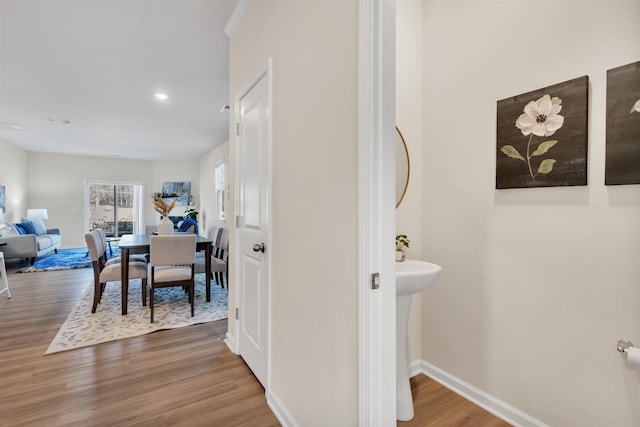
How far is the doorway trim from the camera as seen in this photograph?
3.53 feet

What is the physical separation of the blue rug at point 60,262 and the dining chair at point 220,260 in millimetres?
3058

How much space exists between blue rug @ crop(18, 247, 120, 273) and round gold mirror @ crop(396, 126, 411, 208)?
6320 mm

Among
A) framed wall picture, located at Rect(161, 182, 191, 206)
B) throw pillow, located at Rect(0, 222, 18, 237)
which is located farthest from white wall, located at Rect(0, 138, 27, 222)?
framed wall picture, located at Rect(161, 182, 191, 206)

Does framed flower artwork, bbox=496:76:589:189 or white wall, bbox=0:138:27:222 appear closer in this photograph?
framed flower artwork, bbox=496:76:589:189

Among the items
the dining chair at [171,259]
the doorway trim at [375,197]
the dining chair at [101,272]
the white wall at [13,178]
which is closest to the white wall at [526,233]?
the doorway trim at [375,197]

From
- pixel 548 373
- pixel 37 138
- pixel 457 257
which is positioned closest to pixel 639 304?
pixel 548 373

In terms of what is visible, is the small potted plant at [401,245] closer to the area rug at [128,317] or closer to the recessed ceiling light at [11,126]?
the area rug at [128,317]

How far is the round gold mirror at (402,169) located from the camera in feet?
6.70

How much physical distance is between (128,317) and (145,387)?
1.50 m

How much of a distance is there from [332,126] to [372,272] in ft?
2.05

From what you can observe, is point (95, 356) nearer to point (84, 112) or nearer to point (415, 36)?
point (415, 36)

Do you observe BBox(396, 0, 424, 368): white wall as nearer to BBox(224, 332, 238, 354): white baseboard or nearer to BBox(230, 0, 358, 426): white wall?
BBox(230, 0, 358, 426): white wall

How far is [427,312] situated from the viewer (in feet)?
7.03

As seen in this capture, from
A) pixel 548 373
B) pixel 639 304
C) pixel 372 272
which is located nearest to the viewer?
pixel 372 272
